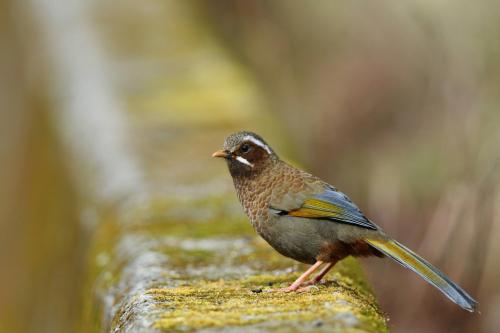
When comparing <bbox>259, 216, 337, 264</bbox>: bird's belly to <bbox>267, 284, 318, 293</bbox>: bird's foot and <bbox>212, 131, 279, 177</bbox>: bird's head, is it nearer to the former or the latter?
<bbox>267, 284, 318, 293</bbox>: bird's foot

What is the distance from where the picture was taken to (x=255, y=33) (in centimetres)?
1166

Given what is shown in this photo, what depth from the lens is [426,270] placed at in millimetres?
4301

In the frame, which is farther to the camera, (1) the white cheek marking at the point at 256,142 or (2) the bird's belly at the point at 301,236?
(1) the white cheek marking at the point at 256,142

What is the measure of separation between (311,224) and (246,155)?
27.0 inches

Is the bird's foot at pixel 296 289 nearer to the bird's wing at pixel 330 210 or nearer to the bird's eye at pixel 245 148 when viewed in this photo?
the bird's wing at pixel 330 210

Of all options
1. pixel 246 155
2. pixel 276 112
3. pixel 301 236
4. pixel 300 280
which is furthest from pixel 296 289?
pixel 276 112

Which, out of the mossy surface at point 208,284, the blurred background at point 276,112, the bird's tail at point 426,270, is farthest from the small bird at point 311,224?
the blurred background at point 276,112

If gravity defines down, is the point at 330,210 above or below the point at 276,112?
below

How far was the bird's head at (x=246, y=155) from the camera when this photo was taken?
515 cm

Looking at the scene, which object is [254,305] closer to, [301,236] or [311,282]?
[311,282]

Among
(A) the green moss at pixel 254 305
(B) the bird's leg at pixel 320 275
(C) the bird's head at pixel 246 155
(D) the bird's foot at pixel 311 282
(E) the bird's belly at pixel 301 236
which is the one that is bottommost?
(A) the green moss at pixel 254 305

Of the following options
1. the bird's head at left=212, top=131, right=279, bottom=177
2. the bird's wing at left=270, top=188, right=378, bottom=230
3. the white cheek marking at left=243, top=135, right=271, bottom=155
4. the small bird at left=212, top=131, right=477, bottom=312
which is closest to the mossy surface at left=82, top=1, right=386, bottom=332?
the small bird at left=212, top=131, right=477, bottom=312

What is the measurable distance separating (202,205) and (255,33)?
19.4 ft

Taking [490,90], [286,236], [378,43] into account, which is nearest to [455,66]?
[490,90]
